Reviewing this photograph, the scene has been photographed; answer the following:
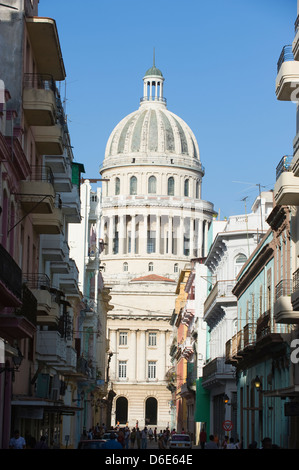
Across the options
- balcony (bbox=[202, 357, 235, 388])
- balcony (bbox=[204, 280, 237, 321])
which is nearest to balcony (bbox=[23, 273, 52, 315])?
balcony (bbox=[204, 280, 237, 321])

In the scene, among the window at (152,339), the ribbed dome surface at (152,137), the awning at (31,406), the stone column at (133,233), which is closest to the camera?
the awning at (31,406)

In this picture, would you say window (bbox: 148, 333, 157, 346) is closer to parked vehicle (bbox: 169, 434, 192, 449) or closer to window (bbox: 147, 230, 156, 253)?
window (bbox: 147, 230, 156, 253)

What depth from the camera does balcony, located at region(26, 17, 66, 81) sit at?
98.0 ft

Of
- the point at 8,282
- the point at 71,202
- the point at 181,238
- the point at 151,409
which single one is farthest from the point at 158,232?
the point at 8,282

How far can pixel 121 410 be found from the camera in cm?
14988

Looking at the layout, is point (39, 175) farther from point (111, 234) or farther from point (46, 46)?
point (111, 234)

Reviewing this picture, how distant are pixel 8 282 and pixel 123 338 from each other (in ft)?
419

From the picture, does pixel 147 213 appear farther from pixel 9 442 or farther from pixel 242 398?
pixel 9 442

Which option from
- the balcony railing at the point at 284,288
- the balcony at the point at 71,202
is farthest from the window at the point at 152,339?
the balcony railing at the point at 284,288

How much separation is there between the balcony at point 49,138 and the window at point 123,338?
117292mm

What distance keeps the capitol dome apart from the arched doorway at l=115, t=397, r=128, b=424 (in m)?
38.5

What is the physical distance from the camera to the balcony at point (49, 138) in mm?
32750

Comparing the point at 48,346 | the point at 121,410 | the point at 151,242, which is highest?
the point at 151,242

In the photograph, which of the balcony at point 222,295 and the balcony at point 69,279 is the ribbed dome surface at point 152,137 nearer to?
the balcony at point 222,295
